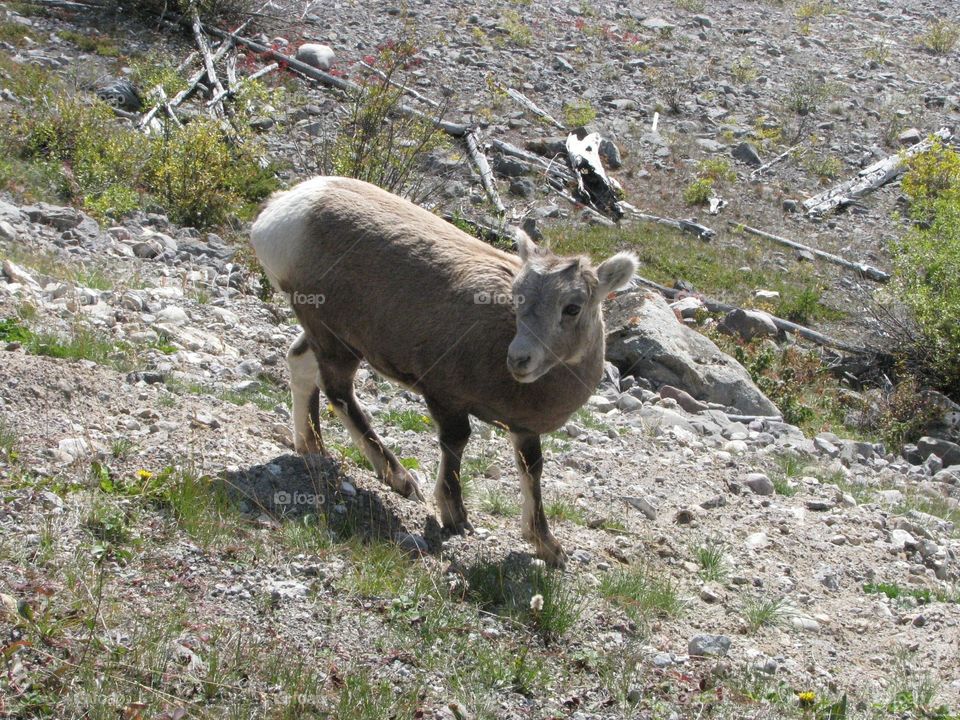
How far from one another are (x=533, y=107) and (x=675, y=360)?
41.3ft

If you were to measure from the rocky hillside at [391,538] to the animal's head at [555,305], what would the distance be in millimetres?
1436

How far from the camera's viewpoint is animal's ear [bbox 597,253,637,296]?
6.89m

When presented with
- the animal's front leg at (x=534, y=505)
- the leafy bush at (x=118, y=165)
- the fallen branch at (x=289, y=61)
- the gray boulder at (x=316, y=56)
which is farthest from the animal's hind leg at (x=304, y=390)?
the gray boulder at (x=316, y=56)

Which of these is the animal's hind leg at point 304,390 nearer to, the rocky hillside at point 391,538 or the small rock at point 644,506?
the rocky hillside at point 391,538

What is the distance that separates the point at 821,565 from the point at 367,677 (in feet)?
14.8

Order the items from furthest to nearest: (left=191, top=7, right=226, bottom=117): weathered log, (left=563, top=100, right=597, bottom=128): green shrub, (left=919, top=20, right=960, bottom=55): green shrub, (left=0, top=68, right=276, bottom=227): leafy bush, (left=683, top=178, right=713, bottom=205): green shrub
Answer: (left=919, top=20, right=960, bottom=55): green shrub < (left=563, top=100, right=597, bottom=128): green shrub < (left=683, top=178, right=713, bottom=205): green shrub < (left=191, top=7, right=226, bottom=117): weathered log < (left=0, top=68, right=276, bottom=227): leafy bush

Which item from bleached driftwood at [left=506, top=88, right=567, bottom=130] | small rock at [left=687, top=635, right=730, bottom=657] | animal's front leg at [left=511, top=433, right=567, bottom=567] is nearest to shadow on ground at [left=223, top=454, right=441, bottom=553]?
animal's front leg at [left=511, top=433, right=567, bottom=567]

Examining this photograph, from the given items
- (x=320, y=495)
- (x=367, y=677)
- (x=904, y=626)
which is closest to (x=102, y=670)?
(x=367, y=677)

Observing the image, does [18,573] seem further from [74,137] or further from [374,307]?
[74,137]

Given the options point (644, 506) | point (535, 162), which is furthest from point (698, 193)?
point (644, 506)

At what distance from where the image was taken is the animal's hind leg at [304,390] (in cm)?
786

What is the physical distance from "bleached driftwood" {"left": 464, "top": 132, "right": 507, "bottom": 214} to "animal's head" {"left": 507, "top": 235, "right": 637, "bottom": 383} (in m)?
10.8

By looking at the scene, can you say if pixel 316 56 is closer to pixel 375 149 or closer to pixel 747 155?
pixel 375 149

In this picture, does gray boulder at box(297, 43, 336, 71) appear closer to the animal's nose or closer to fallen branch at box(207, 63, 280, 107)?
fallen branch at box(207, 63, 280, 107)
